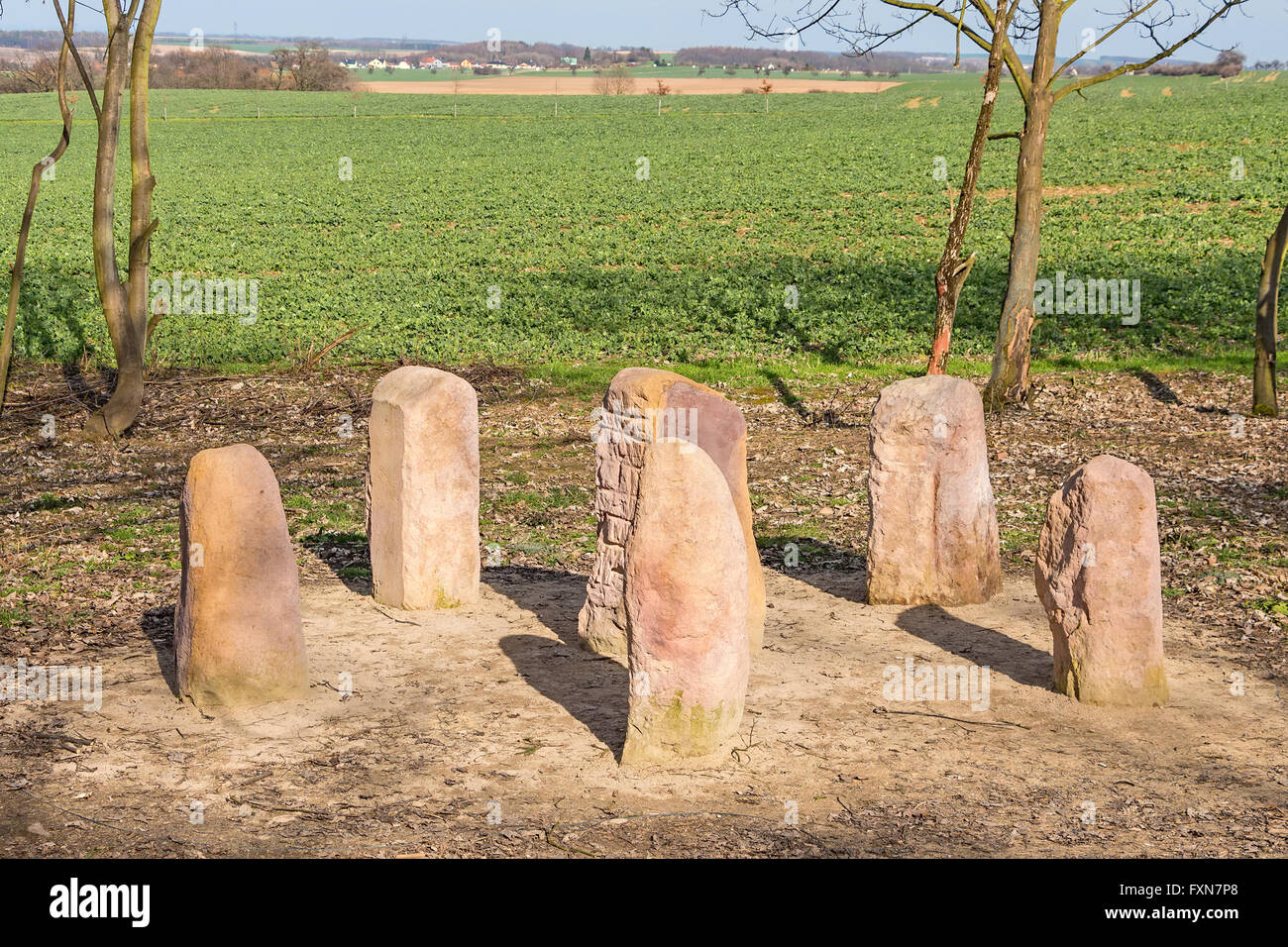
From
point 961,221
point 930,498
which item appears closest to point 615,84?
point 961,221

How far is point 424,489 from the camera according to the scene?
9.38 meters

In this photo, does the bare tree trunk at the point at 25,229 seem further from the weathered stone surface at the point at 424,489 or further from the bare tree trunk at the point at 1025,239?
the bare tree trunk at the point at 1025,239

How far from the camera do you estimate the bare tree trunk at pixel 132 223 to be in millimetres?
14078

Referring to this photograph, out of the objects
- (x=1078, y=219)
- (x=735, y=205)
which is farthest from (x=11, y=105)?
(x=1078, y=219)

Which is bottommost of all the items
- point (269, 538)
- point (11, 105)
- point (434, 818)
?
point (434, 818)

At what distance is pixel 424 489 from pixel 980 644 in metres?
4.12

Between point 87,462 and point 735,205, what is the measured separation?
85.5 feet

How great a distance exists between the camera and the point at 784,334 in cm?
2050

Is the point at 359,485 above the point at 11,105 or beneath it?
beneath

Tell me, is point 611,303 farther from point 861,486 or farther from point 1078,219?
point 1078,219

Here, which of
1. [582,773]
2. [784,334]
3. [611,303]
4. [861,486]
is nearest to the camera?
[582,773]

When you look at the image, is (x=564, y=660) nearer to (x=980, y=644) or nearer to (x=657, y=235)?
(x=980, y=644)

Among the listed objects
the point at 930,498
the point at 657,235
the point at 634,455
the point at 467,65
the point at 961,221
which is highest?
the point at 467,65

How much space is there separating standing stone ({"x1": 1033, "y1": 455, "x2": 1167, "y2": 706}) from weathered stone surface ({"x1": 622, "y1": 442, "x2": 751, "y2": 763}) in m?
2.24
